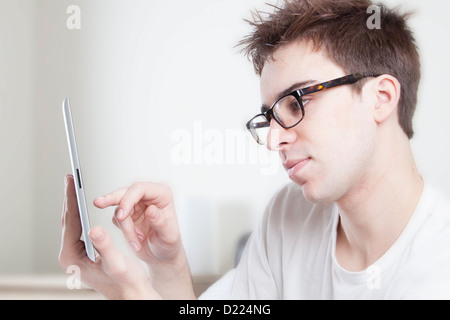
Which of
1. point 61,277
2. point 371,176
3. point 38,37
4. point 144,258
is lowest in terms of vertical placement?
point 61,277

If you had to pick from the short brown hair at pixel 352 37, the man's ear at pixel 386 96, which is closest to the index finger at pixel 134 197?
the short brown hair at pixel 352 37

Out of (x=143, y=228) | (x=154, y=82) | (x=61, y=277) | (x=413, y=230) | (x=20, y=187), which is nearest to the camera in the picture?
(x=413, y=230)

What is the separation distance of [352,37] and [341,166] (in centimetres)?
A: 28

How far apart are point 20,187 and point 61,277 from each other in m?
0.55

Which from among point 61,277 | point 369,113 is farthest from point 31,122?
point 369,113

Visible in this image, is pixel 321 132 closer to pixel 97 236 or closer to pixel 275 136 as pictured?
pixel 275 136

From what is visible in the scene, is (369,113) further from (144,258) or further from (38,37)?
(38,37)

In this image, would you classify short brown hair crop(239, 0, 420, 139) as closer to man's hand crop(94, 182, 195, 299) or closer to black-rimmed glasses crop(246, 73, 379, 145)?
black-rimmed glasses crop(246, 73, 379, 145)

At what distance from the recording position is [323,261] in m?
1.01

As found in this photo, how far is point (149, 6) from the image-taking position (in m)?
2.02

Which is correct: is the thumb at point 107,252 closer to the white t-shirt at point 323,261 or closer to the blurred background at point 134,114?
the white t-shirt at point 323,261

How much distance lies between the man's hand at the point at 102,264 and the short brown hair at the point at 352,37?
513mm

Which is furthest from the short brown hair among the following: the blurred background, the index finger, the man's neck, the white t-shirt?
the blurred background

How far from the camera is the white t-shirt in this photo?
0.78 metres
